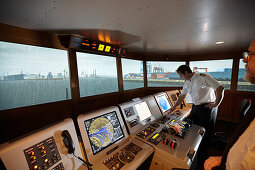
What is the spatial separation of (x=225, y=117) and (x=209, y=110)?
274cm

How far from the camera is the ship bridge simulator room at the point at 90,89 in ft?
2.84

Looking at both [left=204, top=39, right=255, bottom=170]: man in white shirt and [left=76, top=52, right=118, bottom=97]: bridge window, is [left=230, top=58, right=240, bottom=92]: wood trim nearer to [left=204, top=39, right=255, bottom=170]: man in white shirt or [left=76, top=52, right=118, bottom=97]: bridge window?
[left=204, top=39, right=255, bottom=170]: man in white shirt

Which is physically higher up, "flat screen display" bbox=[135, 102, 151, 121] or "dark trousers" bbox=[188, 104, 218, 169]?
"flat screen display" bbox=[135, 102, 151, 121]

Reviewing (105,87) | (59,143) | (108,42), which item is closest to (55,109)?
(105,87)

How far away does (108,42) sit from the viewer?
2.34 metres

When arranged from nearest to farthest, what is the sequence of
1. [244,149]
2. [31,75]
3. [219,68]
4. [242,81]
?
[244,149] < [31,75] < [242,81] < [219,68]

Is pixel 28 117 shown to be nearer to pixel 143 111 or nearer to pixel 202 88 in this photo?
pixel 143 111

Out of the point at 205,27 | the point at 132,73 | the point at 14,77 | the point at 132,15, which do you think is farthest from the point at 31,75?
the point at 205,27

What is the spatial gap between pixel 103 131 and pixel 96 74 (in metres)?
2.03

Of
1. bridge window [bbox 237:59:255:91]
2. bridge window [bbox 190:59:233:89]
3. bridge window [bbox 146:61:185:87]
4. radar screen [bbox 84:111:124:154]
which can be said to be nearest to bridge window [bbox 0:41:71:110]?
radar screen [bbox 84:111:124:154]

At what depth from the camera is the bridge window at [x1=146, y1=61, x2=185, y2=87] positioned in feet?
14.1

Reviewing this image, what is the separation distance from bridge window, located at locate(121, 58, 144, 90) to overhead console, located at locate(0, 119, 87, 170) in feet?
9.04

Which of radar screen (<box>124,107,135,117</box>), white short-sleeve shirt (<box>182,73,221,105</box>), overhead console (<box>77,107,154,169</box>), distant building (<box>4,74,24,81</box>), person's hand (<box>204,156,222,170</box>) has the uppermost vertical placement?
distant building (<box>4,74,24,81</box>)

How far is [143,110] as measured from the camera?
5.21 ft
